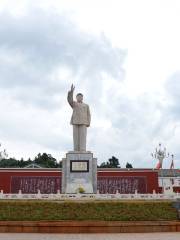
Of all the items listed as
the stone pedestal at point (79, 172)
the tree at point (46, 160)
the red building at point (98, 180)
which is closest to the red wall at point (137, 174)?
the red building at point (98, 180)

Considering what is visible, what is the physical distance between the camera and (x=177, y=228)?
32.9 feet

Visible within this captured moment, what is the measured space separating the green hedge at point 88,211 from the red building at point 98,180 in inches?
310

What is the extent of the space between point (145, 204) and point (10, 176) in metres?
10.7

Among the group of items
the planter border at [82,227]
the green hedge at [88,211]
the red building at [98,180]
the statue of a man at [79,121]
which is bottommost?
the planter border at [82,227]

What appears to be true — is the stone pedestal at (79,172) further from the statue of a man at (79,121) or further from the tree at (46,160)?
the tree at (46,160)

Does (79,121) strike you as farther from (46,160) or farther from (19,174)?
(46,160)

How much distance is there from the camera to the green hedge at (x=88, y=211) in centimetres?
1109

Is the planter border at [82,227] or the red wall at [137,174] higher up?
the red wall at [137,174]

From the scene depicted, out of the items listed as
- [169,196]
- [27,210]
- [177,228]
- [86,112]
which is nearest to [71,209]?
[27,210]

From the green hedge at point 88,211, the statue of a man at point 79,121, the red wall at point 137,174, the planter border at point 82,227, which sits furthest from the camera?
the red wall at point 137,174

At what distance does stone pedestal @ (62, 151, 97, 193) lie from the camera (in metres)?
16.8

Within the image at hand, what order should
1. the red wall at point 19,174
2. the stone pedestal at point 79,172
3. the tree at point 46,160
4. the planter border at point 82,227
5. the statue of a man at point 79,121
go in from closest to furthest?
1. the planter border at point 82,227
2. the stone pedestal at point 79,172
3. the statue of a man at point 79,121
4. the red wall at point 19,174
5. the tree at point 46,160

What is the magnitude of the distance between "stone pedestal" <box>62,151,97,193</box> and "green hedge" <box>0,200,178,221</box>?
4.42 meters

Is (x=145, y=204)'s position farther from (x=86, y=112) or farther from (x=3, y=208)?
(x=86, y=112)
